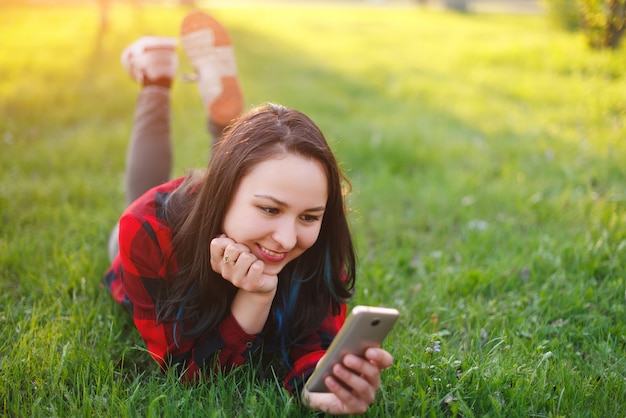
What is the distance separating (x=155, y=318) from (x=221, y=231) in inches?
16.3

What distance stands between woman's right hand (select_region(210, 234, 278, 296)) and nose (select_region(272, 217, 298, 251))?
0.09m

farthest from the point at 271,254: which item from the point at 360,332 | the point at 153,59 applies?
the point at 153,59

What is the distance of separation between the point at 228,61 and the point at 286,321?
5.82 feet

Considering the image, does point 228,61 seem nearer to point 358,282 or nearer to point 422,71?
point 358,282

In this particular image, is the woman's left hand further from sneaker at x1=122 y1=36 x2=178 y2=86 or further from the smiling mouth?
sneaker at x1=122 y1=36 x2=178 y2=86

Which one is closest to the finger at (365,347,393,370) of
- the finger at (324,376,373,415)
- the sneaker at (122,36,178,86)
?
the finger at (324,376,373,415)

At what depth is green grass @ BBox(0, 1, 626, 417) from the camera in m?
1.97

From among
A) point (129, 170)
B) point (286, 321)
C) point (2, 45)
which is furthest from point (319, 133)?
point (2, 45)

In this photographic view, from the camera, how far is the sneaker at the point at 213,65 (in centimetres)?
324

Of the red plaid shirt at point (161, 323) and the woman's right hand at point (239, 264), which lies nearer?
the woman's right hand at point (239, 264)

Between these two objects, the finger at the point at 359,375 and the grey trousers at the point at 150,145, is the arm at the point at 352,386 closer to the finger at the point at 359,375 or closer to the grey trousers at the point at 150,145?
the finger at the point at 359,375

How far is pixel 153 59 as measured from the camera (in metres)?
3.16

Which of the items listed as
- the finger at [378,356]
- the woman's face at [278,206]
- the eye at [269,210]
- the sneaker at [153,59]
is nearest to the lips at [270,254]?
Result: the woman's face at [278,206]

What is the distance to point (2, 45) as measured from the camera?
7.05m
